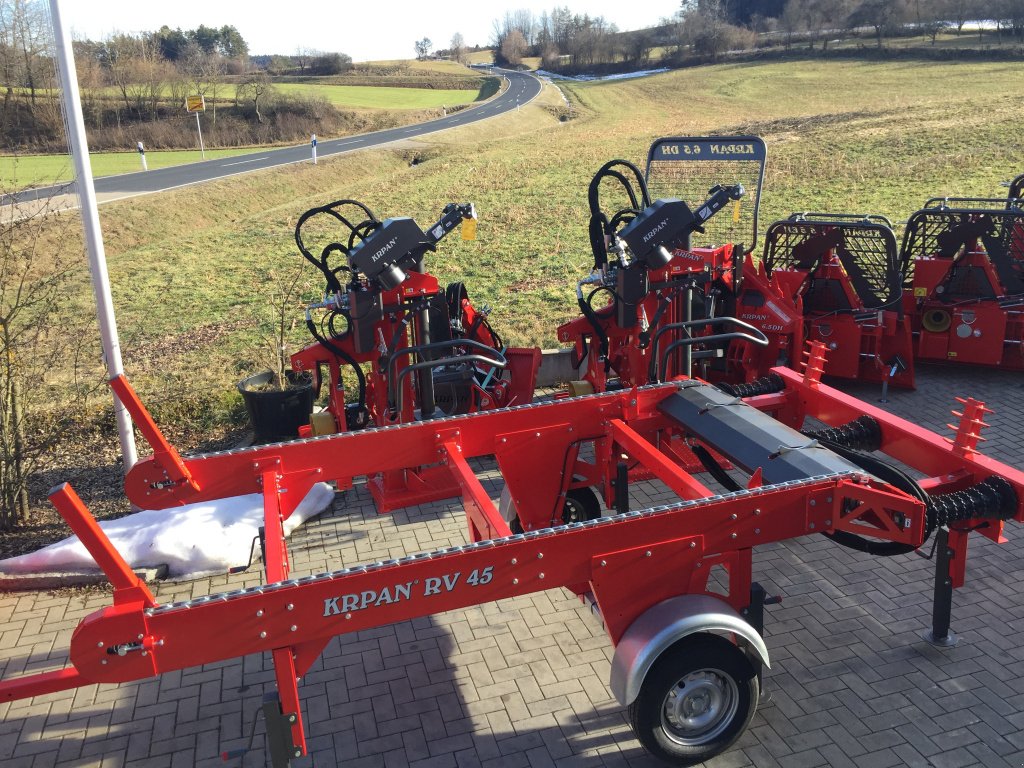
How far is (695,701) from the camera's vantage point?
3.88 m

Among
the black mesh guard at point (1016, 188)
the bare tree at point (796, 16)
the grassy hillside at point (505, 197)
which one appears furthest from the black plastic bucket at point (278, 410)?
the bare tree at point (796, 16)

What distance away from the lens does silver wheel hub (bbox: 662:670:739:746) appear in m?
3.80

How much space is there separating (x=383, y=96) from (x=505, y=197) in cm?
3636

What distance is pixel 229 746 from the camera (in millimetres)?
4078

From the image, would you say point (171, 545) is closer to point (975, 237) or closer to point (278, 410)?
point (278, 410)

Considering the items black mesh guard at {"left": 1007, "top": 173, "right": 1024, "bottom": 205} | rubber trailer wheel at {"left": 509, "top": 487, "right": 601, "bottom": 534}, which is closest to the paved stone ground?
rubber trailer wheel at {"left": 509, "top": 487, "right": 601, "bottom": 534}

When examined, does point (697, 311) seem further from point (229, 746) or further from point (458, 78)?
point (458, 78)

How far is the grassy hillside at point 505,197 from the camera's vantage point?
11.2 meters

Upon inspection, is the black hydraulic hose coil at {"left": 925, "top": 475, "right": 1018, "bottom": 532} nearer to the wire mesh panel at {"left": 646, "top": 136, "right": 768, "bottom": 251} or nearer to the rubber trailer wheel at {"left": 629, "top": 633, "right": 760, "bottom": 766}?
the rubber trailer wheel at {"left": 629, "top": 633, "right": 760, "bottom": 766}

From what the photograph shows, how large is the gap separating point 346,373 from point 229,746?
5.23 metres

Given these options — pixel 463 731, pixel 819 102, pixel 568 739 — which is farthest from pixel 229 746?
pixel 819 102

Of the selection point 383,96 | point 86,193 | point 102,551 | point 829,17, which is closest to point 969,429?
point 102,551

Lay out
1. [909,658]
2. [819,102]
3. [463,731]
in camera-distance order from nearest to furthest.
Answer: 1. [463,731]
2. [909,658]
3. [819,102]

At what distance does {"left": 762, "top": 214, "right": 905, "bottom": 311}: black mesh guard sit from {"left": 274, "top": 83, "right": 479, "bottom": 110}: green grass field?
40505 millimetres
